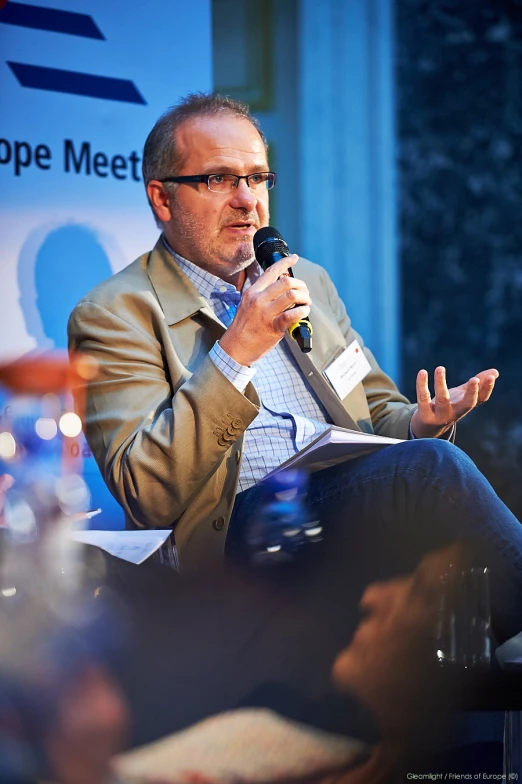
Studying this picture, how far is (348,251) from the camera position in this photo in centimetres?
283

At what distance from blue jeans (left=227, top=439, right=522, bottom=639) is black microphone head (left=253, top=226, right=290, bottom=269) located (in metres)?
0.39

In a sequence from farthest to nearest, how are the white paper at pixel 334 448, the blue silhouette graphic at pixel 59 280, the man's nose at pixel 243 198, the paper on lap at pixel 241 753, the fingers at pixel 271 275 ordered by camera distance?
1. the blue silhouette graphic at pixel 59 280
2. the man's nose at pixel 243 198
3. the fingers at pixel 271 275
4. the white paper at pixel 334 448
5. the paper on lap at pixel 241 753

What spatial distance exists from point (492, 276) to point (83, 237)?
1.37 m

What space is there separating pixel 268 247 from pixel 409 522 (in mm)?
550

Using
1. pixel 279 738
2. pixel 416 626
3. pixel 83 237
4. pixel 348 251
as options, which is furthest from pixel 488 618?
pixel 348 251

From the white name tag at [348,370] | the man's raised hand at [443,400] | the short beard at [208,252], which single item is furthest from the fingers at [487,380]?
the short beard at [208,252]

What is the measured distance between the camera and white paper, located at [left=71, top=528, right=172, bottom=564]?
147 centimetres

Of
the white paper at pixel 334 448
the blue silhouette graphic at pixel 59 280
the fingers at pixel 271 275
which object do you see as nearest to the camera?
the white paper at pixel 334 448

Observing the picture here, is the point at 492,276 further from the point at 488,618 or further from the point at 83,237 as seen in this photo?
the point at 488,618

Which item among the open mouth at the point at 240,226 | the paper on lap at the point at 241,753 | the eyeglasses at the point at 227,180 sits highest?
the eyeglasses at the point at 227,180

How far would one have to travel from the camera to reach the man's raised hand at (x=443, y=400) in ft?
5.51

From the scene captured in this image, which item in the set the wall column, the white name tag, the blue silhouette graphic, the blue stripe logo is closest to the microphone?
the white name tag

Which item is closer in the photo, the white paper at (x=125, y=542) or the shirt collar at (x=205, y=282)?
the white paper at (x=125, y=542)

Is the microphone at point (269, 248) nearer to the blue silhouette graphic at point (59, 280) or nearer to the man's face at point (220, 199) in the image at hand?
the man's face at point (220, 199)
